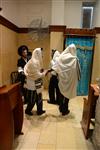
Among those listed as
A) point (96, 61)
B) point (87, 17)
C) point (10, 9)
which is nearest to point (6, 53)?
point (10, 9)

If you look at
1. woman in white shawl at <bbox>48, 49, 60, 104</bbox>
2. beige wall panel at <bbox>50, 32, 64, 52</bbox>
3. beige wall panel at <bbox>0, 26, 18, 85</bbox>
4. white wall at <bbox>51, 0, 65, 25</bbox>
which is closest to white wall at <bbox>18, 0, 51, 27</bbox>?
white wall at <bbox>51, 0, 65, 25</bbox>

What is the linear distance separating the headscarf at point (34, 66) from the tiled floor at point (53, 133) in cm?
87

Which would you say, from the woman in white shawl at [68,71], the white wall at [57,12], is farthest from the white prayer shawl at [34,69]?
the white wall at [57,12]

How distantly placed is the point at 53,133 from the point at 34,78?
3.42ft

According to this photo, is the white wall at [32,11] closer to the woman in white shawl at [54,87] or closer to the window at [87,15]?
the window at [87,15]

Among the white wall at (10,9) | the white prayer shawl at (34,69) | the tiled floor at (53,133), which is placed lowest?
the tiled floor at (53,133)

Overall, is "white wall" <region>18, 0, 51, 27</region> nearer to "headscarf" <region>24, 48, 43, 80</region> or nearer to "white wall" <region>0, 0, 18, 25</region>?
"white wall" <region>0, 0, 18, 25</region>

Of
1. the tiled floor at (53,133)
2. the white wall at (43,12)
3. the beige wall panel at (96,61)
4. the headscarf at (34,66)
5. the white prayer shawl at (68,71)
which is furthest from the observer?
the white wall at (43,12)

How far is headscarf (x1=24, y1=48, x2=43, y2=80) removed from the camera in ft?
9.91

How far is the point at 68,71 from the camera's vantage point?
3285 millimetres

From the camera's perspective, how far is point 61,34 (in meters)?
5.06

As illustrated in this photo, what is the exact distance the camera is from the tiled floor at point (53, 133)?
7.93 feet

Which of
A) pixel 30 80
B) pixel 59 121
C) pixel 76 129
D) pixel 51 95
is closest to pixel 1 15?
pixel 30 80

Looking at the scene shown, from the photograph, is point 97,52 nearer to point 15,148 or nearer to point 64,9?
point 64,9
